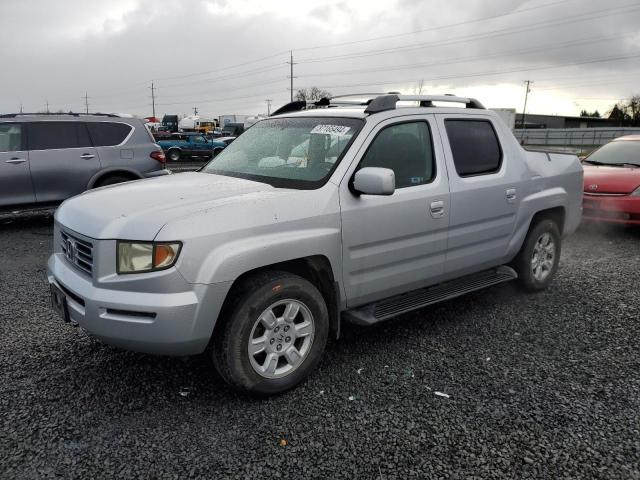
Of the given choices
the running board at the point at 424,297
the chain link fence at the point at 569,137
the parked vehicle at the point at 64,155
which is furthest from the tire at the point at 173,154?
the chain link fence at the point at 569,137

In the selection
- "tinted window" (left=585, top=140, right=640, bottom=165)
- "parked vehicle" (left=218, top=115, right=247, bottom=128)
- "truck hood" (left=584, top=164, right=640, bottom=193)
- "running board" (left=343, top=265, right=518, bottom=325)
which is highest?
"parked vehicle" (left=218, top=115, right=247, bottom=128)

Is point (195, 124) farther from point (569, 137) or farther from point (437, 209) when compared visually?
point (437, 209)

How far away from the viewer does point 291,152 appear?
3.82m

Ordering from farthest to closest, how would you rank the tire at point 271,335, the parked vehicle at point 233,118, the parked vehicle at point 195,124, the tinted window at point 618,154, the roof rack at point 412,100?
the parked vehicle at point 233,118, the parked vehicle at point 195,124, the tinted window at point 618,154, the roof rack at point 412,100, the tire at point 271,335

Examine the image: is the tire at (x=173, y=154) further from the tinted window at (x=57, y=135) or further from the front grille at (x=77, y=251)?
the front grille at (x=77, y=251)

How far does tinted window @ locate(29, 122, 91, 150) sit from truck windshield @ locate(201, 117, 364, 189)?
5.30m

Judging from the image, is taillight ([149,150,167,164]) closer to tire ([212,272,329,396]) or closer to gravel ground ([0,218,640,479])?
gravel ground ([0,218,640,479])

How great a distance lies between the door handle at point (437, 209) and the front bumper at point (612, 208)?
4875 mm

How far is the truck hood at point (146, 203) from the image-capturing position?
284cm

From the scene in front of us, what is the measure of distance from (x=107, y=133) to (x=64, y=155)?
0.81 metres

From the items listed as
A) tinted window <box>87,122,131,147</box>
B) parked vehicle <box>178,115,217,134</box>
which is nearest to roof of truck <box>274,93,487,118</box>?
tinted window <box>87,122,131,147</box>

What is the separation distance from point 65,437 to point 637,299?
506cm

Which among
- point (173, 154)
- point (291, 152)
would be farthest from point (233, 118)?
point (291, 152)

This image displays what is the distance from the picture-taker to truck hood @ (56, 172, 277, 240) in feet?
9.33
